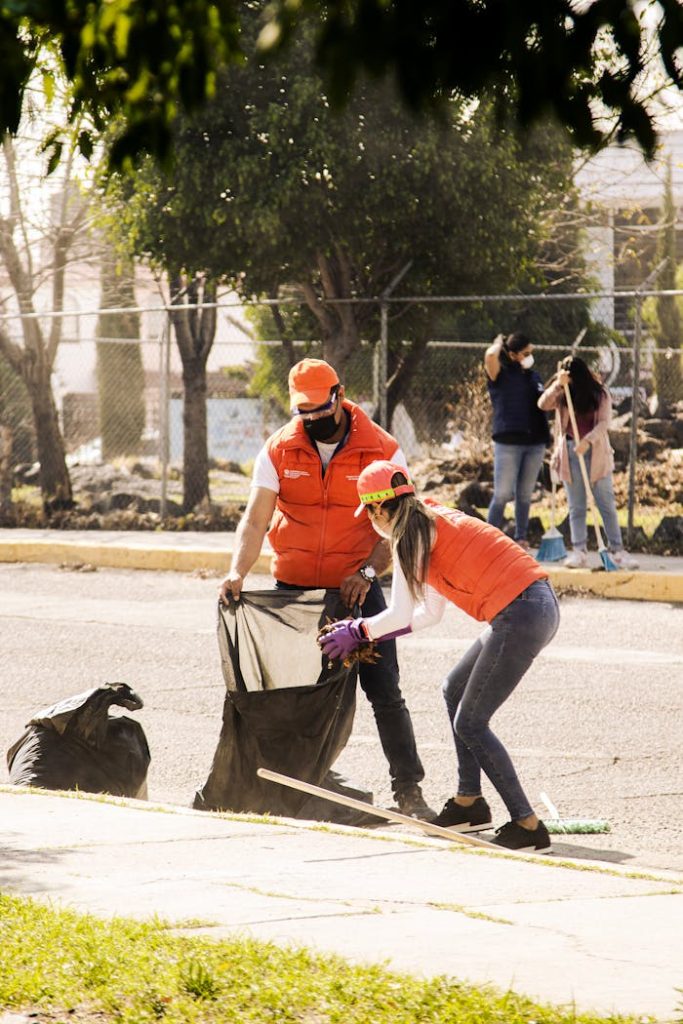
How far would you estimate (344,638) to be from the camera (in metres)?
6.22

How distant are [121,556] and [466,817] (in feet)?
32.4

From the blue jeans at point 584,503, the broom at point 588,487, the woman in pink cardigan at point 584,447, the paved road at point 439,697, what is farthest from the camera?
the blue jeans at point 584,503

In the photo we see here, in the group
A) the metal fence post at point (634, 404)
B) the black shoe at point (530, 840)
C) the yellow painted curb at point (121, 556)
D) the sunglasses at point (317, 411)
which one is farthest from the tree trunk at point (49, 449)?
the black shoe at point (530, 840)

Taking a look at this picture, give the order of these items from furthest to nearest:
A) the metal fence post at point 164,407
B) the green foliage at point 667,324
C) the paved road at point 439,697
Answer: the green foliage at point 667,324 < the metal fence post at point 164,407 < the paved road at point 439,697

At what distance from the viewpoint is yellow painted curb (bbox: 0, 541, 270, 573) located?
1515 cm

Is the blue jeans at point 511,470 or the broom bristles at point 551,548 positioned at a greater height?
the blue jeans at point 511,470

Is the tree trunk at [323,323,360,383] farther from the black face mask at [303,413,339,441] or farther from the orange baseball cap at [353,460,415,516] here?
the orange baseball cap at [353,460,415,516]

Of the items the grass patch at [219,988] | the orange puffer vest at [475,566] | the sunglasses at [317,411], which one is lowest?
the grass patch at [219,988]

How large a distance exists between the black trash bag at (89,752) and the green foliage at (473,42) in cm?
405

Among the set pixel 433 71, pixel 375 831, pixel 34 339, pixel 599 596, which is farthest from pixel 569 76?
pixel 34 339

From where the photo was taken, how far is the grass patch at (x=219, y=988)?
11.6 ft

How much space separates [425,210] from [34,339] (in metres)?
7.52

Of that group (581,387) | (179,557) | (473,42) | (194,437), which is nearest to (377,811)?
(473,42)

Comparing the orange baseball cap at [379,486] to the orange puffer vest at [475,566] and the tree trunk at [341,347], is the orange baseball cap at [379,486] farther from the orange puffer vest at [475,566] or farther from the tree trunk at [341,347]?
the tree trunk at [341,347]
